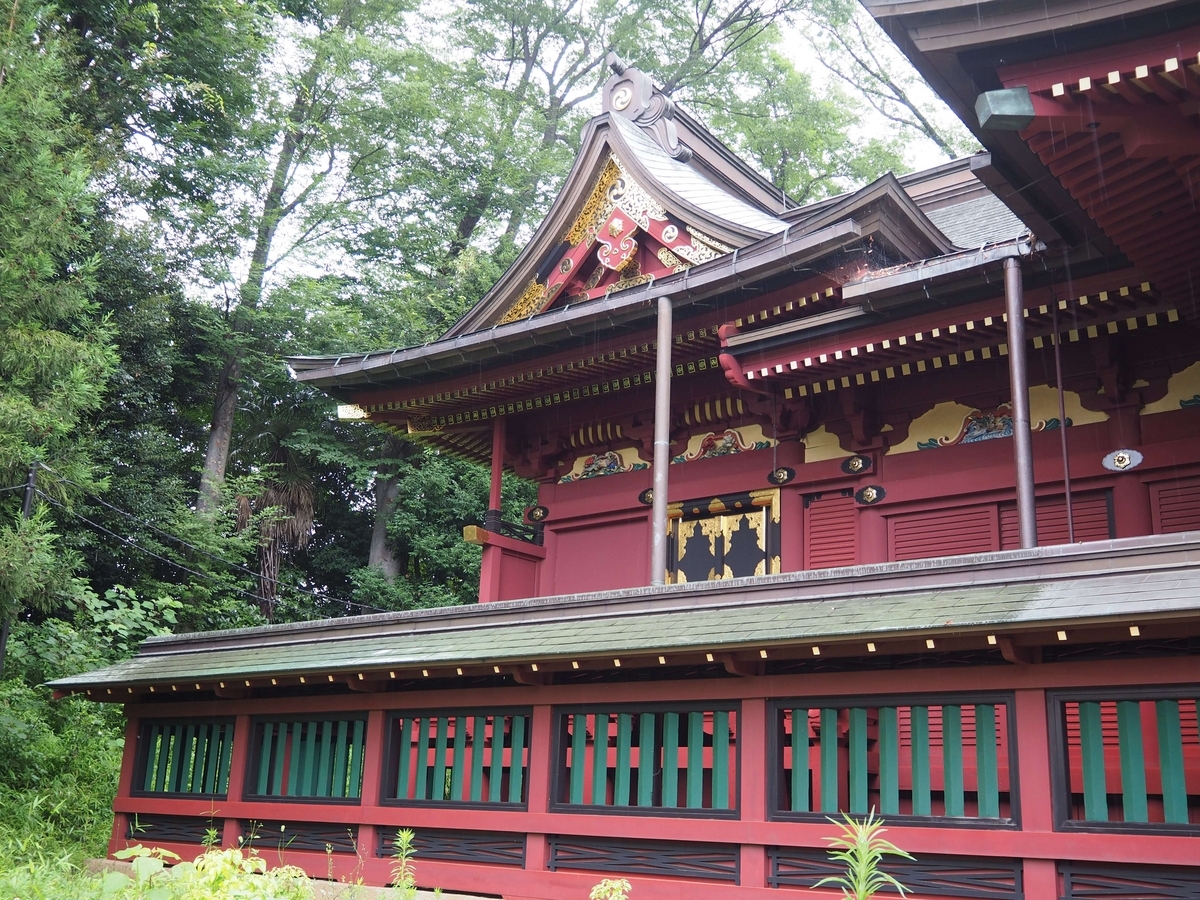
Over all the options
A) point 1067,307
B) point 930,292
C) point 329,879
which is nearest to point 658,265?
point 930,292

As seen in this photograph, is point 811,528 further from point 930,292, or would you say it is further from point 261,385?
point 261,385

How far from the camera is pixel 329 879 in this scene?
9484mm

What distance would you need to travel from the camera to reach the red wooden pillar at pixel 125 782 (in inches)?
448

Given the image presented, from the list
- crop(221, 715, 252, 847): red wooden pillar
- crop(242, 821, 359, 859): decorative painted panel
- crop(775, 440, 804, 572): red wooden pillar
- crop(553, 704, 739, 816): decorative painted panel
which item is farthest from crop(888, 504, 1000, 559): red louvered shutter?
crop(221, 715, 252, 847): red wooden pillar

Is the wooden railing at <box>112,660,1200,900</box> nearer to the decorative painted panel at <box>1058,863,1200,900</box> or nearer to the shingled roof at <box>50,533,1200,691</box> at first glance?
the decorative painted panel at <box>1058,863,1200,900</box>

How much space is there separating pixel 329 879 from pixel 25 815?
555cm

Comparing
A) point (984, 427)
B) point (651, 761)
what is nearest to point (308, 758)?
point (651, 761)

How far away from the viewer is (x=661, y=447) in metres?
9.98

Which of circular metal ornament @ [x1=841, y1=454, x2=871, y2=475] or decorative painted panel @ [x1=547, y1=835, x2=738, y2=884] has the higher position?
circular metal ornament @ [x1=841, y1=454, x2=871, y2=475]

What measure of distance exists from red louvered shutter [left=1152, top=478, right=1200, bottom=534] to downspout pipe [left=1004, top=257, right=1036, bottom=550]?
2145 millimetres

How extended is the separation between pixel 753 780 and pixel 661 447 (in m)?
3.34

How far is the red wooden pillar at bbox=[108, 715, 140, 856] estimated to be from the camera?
11375 mm

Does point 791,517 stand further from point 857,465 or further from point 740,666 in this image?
point 740,666

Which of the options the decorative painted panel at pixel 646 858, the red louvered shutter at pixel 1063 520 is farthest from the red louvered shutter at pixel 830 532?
the decorative painted panel at pixel 646 858
